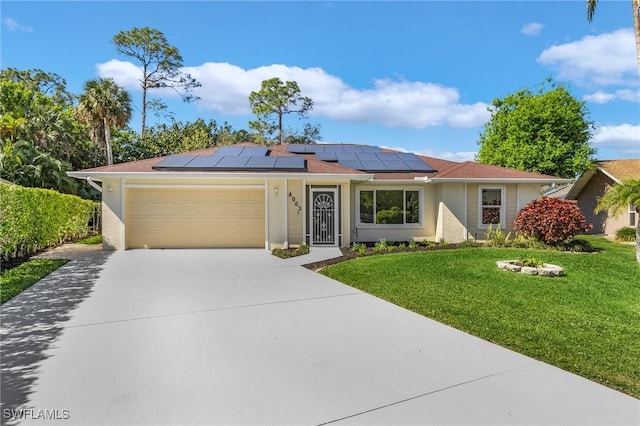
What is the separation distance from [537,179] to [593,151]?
1210 cm

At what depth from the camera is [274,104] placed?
34031mm

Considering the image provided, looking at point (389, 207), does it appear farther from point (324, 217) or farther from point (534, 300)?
point (534, 300)

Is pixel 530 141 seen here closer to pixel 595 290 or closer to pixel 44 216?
pixel 595 290

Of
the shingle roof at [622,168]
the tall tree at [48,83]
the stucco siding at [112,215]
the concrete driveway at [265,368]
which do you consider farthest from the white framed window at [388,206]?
the tall tree at [48,83]

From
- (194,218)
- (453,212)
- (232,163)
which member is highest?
(232,163)

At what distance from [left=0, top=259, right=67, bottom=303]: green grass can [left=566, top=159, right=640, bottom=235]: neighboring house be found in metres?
21.9

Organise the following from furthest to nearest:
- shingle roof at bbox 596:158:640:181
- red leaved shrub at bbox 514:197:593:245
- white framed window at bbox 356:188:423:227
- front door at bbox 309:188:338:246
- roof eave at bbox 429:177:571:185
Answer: shingle roof at bbox 596:158:640:181 → white framed window at bbox 356:188:423:227 → roof eave at bbox 429:177:571:185 → front door at bbox 309:188:338:246 → red leaved shrub at bbox 514:197:593:245

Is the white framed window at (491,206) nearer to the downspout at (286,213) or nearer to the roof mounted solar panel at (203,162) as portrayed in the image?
the downspout at (286,213)

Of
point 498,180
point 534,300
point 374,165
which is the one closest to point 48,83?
point 374,165

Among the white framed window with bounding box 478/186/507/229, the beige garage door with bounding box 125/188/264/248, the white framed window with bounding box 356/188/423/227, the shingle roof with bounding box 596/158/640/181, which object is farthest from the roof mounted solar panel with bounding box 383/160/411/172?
the shingle roof with bounding box 596/158/640/181

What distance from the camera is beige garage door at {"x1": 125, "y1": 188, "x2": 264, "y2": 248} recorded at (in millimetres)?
12555

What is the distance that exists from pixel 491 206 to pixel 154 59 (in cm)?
3003

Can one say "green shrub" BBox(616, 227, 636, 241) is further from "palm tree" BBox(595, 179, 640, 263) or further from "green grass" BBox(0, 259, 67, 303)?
"green grass" BBox(0, 259, 67, 303)

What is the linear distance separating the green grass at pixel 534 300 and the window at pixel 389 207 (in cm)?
358
